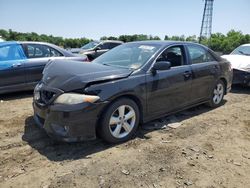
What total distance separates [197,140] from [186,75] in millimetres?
1307

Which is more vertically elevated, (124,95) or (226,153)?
(124,95)

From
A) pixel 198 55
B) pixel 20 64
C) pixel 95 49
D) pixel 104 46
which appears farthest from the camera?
pixel 104 46

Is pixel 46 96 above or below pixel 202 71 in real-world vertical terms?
below

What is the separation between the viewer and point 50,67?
4496 millimetres

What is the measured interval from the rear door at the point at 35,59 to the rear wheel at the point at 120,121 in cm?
354

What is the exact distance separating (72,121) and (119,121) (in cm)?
77

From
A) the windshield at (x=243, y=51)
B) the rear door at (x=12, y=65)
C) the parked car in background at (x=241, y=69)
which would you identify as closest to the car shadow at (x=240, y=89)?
the parked car in background at (x=241, y=69)

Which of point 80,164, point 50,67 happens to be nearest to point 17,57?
point 50,67

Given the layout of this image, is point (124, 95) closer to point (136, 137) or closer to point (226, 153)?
point (136, 137)

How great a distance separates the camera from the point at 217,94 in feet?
20.1

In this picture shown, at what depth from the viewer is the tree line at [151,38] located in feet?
82.1

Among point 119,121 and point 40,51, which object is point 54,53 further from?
point 119,121

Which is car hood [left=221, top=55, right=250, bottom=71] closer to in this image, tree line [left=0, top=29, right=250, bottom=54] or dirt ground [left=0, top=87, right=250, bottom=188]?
dirt ground [left=0, top=87, right=250, bottom=188]

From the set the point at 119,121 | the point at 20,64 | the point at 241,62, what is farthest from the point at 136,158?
the point at 241,62
